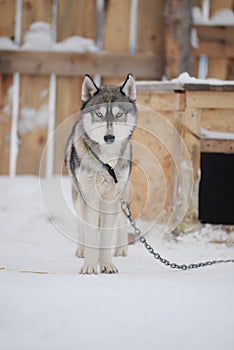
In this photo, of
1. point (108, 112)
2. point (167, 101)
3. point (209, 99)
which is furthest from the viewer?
point (167, 101)

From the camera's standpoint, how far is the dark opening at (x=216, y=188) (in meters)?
4.69

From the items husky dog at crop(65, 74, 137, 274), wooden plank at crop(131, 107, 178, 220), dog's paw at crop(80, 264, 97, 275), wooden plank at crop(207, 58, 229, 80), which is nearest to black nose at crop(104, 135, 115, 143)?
husky dog at crop(65, 74, 137, 274)

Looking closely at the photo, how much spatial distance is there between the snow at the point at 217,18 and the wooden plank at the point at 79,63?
1.81ft

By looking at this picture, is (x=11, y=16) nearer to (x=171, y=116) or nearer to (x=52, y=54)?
(x=52, y=54)

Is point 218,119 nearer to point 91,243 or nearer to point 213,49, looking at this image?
point 213,49

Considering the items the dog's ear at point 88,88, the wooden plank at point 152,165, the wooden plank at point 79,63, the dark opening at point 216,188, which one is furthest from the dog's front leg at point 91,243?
the wooden plank at point 79,63

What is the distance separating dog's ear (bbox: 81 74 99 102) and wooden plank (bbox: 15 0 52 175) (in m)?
2.41

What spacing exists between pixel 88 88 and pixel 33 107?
2.52m

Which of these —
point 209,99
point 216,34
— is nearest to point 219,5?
point 216,34

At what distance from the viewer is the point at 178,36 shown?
17.6 feet

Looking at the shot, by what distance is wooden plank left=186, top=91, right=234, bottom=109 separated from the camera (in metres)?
4.32

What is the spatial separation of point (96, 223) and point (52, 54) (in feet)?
9.49

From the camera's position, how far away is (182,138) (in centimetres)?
442

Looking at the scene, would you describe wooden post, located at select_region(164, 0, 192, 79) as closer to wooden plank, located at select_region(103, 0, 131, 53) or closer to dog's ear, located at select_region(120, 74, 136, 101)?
wooden plank, located at select_region(103, 0, 131, 53)
